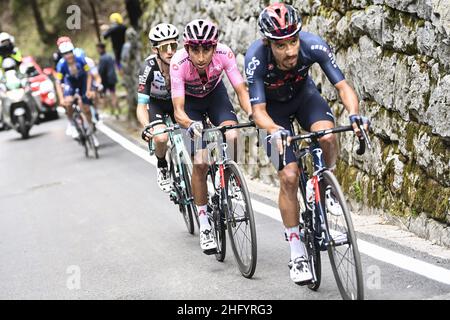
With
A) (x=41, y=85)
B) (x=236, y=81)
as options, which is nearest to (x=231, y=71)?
(x=236, y=81)

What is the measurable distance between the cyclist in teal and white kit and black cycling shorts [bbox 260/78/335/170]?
1.82 metres

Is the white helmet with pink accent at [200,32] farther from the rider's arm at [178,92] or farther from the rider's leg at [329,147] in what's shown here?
the rider's leg at [329,147]

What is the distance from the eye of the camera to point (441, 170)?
681cm

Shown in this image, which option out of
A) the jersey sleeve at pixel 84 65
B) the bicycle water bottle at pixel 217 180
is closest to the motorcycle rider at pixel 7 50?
the jersey sleeve at pixel 84 65

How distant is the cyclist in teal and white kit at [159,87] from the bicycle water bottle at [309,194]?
2440mm

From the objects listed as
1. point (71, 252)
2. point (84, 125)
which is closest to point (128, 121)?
point (84, 125)

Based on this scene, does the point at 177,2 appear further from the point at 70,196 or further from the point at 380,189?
the point at 380,189

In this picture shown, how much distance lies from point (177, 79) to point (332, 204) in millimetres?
2301

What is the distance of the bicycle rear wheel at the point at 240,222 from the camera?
633 centimetres

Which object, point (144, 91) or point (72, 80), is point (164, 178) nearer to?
point (144, 91)

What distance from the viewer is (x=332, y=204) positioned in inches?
212

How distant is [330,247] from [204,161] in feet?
6.83

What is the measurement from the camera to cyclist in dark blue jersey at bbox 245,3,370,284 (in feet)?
18.5

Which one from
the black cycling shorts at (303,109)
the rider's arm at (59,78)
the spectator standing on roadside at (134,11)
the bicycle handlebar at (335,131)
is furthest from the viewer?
the spectator standing on roadside at (134,11)
